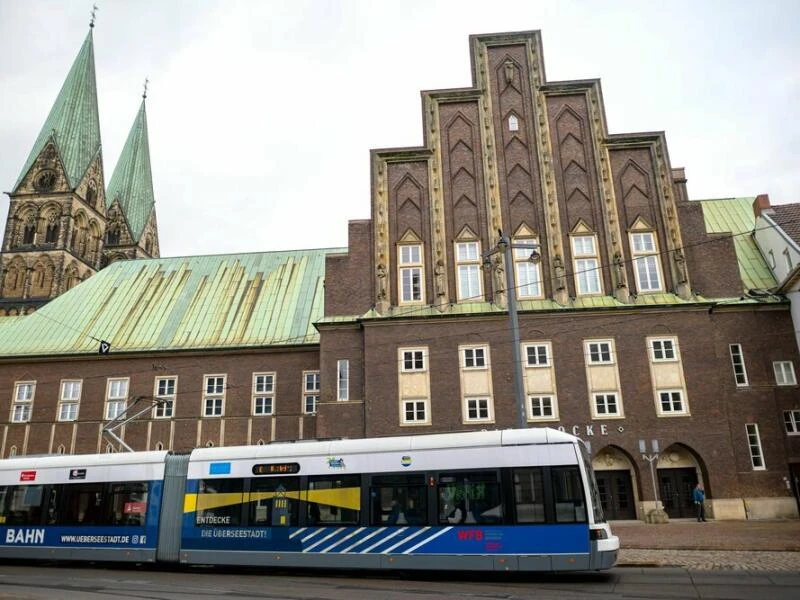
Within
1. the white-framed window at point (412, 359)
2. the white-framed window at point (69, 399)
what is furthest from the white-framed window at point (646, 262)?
the white-framed window at point (69, 399)

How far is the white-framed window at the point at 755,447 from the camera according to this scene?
2767 cm

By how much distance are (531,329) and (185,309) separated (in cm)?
2133

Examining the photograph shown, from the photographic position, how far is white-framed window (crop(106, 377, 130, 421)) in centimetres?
3641

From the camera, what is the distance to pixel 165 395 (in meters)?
36.2

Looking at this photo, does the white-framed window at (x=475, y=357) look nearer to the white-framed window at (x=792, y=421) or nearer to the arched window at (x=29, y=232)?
the white-framed window at (x=792, y=421)

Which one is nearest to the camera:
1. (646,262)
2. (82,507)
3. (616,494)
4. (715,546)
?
(715,546)

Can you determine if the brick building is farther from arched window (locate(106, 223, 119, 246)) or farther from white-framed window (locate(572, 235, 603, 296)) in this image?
arched window (locate(106, 223, 119, 246))

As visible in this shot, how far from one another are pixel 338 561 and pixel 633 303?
18.7m

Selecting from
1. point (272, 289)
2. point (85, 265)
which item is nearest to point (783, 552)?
point (272, 289)

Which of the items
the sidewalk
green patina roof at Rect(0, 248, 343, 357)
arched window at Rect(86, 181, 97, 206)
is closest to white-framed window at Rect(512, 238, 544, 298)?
the sidewalk

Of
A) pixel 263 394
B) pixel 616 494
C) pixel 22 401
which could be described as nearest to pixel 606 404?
pixel 616 494

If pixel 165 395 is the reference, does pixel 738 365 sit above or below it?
below

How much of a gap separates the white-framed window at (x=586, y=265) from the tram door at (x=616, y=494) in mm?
7956

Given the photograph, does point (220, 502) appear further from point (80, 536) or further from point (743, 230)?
point (743, 230)
